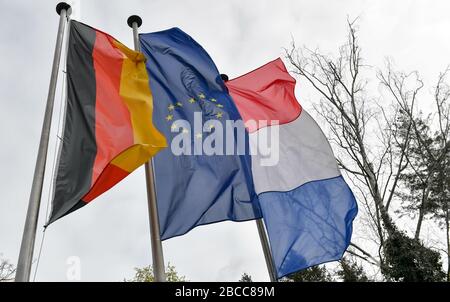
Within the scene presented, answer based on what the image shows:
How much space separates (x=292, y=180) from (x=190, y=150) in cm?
202

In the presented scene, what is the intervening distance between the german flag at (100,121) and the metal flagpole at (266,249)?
256cm

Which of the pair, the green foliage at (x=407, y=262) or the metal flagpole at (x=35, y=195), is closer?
the metal flagpole at (x=35, y=195)

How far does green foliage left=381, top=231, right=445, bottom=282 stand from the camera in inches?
571

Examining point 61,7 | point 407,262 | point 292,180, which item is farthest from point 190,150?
point 407,262

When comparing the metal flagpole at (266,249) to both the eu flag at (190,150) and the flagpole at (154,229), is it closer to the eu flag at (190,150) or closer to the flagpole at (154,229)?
the eu flag at (190,150)

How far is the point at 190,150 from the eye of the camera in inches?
260

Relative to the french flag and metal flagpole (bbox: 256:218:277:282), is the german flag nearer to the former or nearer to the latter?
the french flag

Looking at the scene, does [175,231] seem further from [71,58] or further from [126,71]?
[71,58]

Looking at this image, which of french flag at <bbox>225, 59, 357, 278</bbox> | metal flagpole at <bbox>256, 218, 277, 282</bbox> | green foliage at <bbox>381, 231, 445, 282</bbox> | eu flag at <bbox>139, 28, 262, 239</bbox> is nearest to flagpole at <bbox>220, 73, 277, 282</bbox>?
metal flagpole at <bbox>256, 218, 277, 282</bbox>

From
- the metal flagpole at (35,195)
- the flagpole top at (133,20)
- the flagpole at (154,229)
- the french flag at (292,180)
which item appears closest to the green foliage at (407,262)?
the french flag at (292,180)

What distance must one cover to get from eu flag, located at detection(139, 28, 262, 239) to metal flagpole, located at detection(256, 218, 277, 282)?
389mm

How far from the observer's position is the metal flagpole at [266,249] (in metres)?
6.37

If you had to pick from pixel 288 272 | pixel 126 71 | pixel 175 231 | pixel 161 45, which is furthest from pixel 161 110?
pixel 288 272

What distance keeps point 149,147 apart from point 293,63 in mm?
15393
